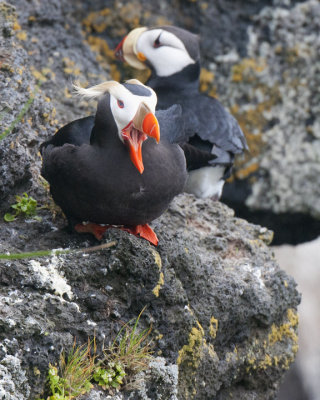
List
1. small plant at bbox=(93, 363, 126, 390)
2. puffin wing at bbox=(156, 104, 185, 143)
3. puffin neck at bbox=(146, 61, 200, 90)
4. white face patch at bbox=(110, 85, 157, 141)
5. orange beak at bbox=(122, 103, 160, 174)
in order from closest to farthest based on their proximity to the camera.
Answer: small plant at bbox=(93, 363, 126, 390)
orange beak at bbox=(122, 103, 160, 174)
white face patch at bbox=(110, 85, 157, 141)
puffin wing at bbox=(156, 104, 185, 143)
puffin neck at bbox=(146, 61, 200, 90)

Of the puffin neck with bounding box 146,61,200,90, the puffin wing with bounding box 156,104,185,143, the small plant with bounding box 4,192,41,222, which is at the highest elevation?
the puffin wing with bounding box 156,104,185,143

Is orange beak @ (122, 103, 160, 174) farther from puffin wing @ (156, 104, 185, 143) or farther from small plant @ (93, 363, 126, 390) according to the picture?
small plant @ (93, 363, 126, 390)

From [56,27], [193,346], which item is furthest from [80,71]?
[193,346]

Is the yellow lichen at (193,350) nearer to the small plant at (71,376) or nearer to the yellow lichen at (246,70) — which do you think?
the small plant at (71,376)

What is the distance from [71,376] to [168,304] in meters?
0.66

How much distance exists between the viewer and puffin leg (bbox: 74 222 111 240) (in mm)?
3381

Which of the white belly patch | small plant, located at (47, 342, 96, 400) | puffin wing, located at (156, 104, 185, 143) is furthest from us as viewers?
the white belly patch

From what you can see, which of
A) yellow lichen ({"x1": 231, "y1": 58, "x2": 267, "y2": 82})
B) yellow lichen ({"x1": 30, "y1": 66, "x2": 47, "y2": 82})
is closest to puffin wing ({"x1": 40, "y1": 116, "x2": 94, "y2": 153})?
yellow lichen ({"x1": 30, "y1": 66, "x2": 47, "y2": 82})

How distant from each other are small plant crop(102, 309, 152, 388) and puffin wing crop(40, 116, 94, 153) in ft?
2.95

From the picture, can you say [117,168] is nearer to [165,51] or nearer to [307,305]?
[165,51]

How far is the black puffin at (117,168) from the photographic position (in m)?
3.18

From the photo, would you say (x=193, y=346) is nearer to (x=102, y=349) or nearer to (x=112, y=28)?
(x=102, y=349)

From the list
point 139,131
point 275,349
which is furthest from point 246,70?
point 139,131

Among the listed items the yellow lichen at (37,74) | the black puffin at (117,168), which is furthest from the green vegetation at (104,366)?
the yellow lichen at (37,74)
